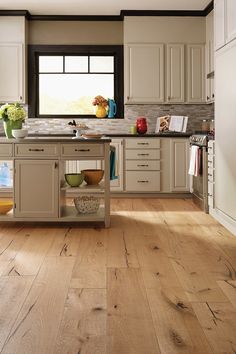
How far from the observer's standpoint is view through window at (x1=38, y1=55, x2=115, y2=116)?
744 cm

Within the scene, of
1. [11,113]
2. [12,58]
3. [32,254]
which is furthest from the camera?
[12,58]

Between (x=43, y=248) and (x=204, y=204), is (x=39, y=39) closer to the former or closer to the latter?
(x=204, y=204)

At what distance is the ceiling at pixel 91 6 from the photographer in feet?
21.8

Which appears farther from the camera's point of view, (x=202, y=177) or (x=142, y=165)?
(x=142, y=165)

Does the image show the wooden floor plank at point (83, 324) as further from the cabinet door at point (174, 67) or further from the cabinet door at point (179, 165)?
the cabinet door at point (174, 67)

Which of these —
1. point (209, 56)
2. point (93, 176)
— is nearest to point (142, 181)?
point (209, 56)

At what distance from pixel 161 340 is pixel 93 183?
294 centimetres

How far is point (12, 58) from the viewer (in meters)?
7.07

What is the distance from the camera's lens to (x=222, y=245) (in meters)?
3.85

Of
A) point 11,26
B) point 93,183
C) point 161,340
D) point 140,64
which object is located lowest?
point 161,340

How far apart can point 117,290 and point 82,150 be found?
209cm

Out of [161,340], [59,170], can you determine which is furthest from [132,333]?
[59,170]

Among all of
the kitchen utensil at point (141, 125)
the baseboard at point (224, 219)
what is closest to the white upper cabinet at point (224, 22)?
the baseboard at point (224, 219)

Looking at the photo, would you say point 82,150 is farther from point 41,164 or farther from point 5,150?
point 5,150
